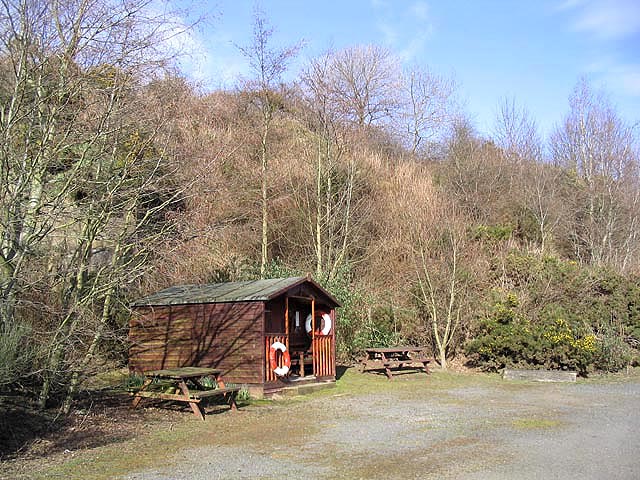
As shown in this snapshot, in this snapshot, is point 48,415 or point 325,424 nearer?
point 48,415

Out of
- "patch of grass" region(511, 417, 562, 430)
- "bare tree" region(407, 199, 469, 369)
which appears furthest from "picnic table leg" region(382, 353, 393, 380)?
"patch of grass" region(511, 417, 562, 430)

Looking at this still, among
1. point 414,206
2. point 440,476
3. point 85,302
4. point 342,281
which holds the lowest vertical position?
point 440,476

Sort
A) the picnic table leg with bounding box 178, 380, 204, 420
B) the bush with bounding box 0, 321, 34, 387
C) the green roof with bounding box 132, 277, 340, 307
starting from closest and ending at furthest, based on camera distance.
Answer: the bush with bounding box 0, 321, 34, 387 → the picnic table leg with bounding box 178, 380, 204, 420 → the green roof with bounding box 132, 277, 340, 307

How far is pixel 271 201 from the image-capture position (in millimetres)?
23328

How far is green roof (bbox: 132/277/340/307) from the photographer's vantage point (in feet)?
45.0

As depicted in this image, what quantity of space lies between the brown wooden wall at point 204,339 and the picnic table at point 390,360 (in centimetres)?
520

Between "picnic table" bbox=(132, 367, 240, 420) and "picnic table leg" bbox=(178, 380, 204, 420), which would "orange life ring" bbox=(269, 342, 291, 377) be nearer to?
"picnic table" bbox=(132, 367, 240, 420)

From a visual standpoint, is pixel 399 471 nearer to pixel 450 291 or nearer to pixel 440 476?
pixel 440 476

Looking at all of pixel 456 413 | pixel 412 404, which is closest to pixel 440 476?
pixel 456 413

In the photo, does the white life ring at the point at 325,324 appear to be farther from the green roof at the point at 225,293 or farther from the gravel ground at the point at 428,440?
the gravel ground at the point at 428,440

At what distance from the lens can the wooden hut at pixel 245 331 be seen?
13570mm

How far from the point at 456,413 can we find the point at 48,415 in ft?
22.4

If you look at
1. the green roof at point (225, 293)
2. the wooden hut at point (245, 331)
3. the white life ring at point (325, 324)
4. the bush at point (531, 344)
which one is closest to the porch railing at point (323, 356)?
the wooden hut at point (245, 331)

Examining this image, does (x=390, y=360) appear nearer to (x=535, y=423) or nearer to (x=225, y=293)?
(x=225, y=293)
